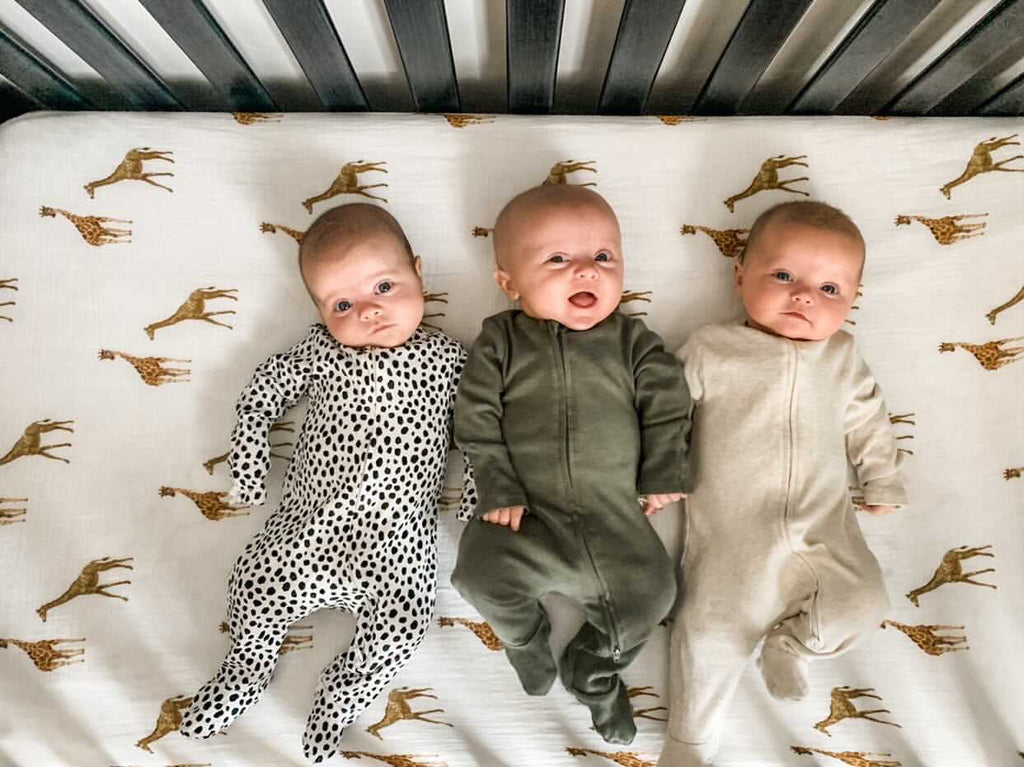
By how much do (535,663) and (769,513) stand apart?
1.55 ft

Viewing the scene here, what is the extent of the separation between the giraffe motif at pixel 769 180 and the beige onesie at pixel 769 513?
28 cm

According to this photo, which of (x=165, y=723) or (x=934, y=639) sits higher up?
(x=934, y=639)

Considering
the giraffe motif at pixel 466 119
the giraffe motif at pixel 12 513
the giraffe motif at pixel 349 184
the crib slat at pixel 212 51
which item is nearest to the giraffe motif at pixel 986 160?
the giraffe motif at pixel 466 119

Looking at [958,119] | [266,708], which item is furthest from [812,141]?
[266,708]

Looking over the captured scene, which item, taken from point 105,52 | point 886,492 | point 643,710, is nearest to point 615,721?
point 643,710

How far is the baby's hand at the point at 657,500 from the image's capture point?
1280 mm

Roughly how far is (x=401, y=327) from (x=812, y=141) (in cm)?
87

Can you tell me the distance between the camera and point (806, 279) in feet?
4.19

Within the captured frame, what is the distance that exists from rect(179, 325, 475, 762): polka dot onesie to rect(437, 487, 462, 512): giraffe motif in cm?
4

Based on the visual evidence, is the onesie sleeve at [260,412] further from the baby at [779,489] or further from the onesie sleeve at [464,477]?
the baby at [779,489]

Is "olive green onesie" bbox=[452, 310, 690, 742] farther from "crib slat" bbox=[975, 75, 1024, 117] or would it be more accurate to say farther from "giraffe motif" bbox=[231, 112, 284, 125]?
"crib slat" bbox=[975, 75, 1024, 117]

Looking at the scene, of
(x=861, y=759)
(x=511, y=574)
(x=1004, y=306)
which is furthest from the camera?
(x=1004, y=306)

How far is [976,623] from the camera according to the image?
1.35 m

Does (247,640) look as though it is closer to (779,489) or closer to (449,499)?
(449,499)
